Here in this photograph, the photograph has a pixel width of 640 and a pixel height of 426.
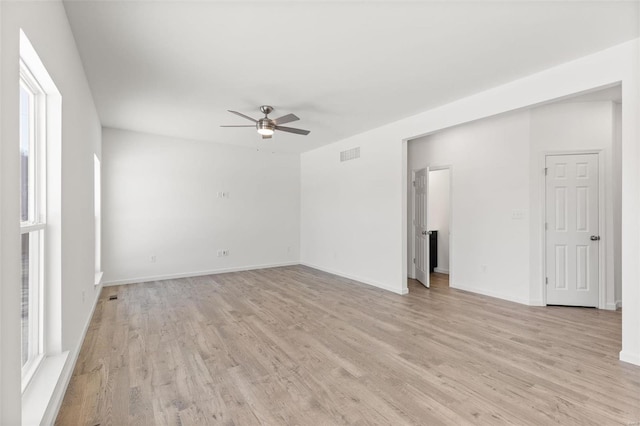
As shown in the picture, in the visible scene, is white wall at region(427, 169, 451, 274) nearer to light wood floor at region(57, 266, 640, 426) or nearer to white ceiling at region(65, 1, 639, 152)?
light wood floor at region(57, 266, 640, 426)

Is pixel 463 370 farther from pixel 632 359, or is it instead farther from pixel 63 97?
pixel 63 97

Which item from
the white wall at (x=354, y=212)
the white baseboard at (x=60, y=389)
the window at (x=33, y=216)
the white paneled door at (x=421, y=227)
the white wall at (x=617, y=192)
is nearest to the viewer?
the white baseboard at (x=60, y=389)

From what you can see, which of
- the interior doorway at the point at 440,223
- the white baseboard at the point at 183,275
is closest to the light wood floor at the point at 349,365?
the white baseboard at the point at 183,275

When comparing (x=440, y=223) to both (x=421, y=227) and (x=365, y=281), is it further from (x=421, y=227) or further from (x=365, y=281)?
(x=365, y=281)

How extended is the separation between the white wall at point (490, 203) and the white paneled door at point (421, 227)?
0.46m

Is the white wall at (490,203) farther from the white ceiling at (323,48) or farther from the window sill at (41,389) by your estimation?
the window sill at (41,389)

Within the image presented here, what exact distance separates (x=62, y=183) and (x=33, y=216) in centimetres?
28

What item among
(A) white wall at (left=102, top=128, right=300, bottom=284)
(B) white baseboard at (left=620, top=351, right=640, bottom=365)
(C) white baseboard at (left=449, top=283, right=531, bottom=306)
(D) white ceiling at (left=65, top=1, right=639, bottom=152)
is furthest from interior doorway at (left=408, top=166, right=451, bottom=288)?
(A) white wall at (left=102, top=128, right=300, bottom=284)

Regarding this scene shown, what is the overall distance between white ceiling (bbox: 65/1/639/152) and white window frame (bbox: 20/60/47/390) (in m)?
0.79

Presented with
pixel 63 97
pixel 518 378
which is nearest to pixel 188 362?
pixel 63 97

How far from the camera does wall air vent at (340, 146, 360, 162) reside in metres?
5.89

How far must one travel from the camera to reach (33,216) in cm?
206

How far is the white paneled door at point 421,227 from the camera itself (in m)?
5.41

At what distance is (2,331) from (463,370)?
2.89m
